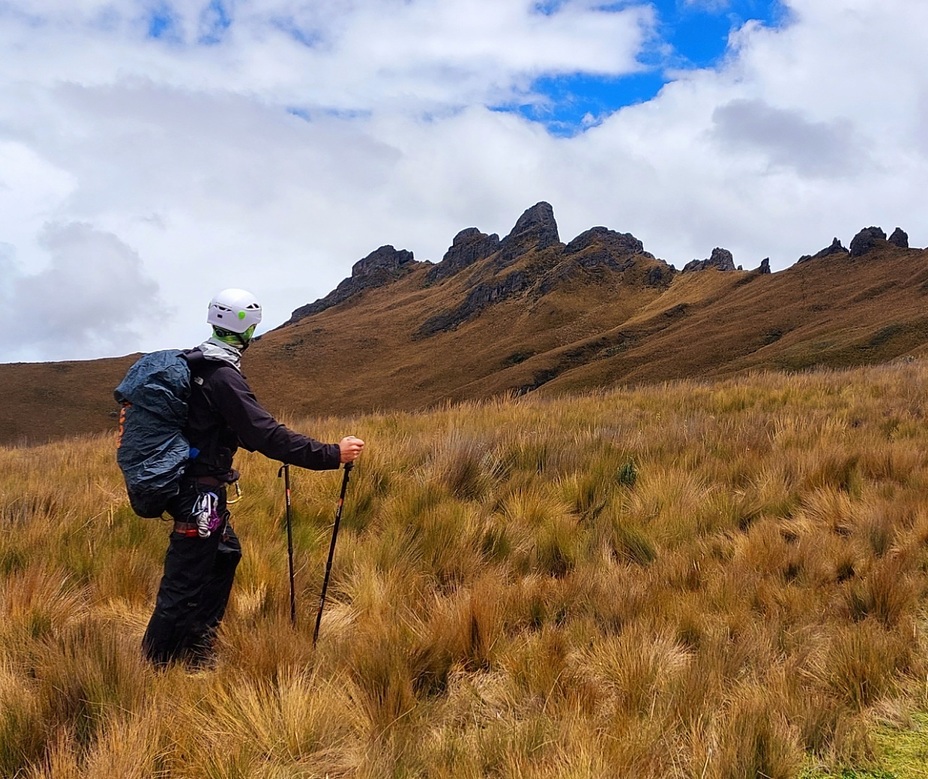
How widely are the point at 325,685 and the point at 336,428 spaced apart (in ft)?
28.0

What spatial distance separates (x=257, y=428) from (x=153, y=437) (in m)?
0.52

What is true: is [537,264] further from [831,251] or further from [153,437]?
[153,437]

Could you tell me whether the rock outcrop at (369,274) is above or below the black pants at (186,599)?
above

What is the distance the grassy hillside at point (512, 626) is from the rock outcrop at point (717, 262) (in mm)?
113100

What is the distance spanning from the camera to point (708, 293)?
8506 centimetres

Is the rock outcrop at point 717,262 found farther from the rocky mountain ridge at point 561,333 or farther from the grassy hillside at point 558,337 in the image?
the grassy hillside at point 558,337

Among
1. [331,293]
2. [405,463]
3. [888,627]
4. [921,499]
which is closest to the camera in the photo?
[888,627]

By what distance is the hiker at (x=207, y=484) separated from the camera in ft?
11.7

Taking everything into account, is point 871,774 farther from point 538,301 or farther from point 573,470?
point 538,301

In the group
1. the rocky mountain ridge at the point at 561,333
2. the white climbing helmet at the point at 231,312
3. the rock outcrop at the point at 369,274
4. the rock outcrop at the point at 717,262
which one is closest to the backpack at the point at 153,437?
the white climbing helmet at the point at 231,312

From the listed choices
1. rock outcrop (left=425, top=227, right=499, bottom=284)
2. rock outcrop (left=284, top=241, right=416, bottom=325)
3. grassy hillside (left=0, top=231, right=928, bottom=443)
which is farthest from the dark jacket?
rock outcrop (left=284, top=241, right=416, bottom=325)

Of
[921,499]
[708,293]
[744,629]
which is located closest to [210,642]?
[744,629]

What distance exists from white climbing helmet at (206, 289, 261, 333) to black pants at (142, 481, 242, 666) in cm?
93

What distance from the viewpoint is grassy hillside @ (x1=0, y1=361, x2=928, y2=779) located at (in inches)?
98.7
